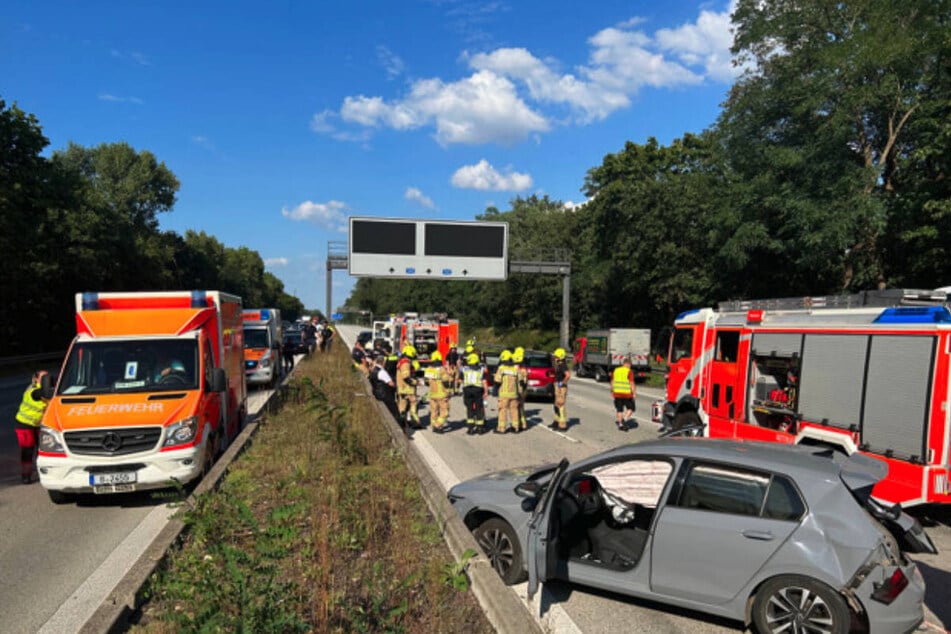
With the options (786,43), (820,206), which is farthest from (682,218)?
(820,206)

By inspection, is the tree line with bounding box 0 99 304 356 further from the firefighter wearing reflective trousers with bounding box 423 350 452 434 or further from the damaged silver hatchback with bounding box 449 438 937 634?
the damaged silver hatchback with bounding box 449 438 937 634

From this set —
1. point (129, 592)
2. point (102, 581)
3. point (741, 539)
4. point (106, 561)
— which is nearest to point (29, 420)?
point (106, 561)

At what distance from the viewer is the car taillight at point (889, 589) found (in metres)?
3.85

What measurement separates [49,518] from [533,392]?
43.7 feet

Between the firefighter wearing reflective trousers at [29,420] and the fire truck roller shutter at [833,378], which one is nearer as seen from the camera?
the fire truck roller shutter at [833,378]

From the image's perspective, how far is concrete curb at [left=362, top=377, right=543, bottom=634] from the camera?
13.0 ft

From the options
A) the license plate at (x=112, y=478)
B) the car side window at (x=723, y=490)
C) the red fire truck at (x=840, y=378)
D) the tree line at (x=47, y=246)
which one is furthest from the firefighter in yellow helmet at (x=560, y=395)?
the tree line at (x=47, y=246)

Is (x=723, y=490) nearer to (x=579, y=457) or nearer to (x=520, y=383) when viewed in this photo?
(x=579, y=457)

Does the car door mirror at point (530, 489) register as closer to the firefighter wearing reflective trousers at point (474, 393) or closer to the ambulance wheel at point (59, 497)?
the ambulance wheel at point (59, 497)

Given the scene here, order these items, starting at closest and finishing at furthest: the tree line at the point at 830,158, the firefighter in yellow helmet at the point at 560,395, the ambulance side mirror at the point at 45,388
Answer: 1. the ambulance side mirror at the point at 45,388
2. the firefighter in yellow helmet at the point at 560,395
3. the tree line at the point at 830,158

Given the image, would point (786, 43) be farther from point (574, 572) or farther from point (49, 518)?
point (49, 518)

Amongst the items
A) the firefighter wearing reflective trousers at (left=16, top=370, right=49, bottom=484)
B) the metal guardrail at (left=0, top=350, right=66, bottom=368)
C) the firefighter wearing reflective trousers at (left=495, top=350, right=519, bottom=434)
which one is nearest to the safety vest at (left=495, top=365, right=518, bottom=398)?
the firefighter wearing reflective trousers at (left=495, top=350, right=519, bottom=434)

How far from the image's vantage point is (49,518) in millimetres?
7082

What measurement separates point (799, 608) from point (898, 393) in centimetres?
386
